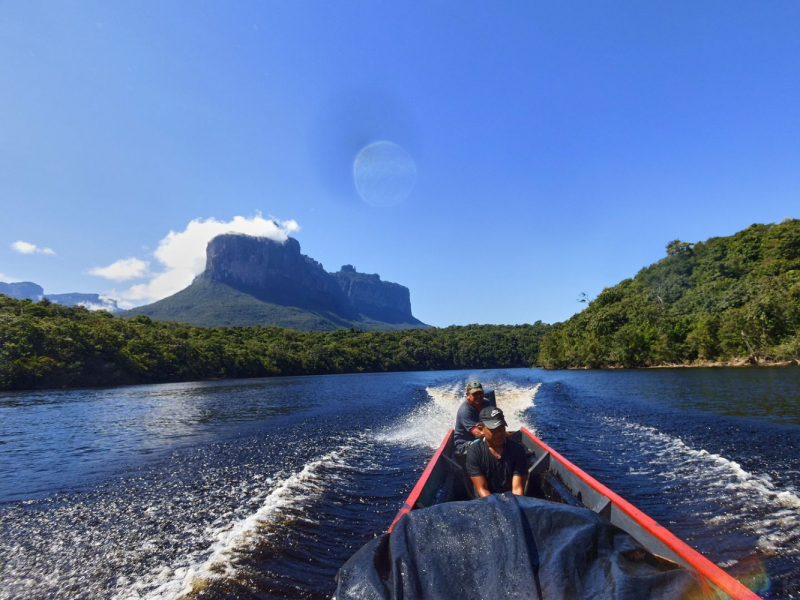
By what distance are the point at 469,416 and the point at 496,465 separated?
3073mm

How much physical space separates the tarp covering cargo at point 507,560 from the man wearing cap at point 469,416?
16.8 ft

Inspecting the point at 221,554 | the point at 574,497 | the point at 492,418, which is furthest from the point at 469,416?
the point at 221,554

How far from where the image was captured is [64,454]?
14.8m

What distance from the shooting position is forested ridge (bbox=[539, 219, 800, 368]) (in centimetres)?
5172

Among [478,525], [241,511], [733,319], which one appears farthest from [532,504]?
[733,319]

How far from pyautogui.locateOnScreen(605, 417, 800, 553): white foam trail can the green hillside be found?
450 ft

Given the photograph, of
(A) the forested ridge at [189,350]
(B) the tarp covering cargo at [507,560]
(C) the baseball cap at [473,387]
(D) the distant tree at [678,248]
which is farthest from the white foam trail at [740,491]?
(D) the distant tree at [678,248]

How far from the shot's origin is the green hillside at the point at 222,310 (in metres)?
139

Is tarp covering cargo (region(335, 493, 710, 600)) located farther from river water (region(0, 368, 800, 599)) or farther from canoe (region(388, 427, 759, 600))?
river water (region(0, 368, 800, 599))

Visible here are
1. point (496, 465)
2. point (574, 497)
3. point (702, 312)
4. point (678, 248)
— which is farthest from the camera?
point (678, 248)

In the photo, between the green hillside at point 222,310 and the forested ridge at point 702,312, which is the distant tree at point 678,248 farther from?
the green hillside at point 222,310

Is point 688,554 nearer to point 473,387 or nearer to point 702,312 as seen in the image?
point 473,387

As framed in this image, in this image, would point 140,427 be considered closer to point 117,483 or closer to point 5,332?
point 117,483

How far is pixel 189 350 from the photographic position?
65.9 m
